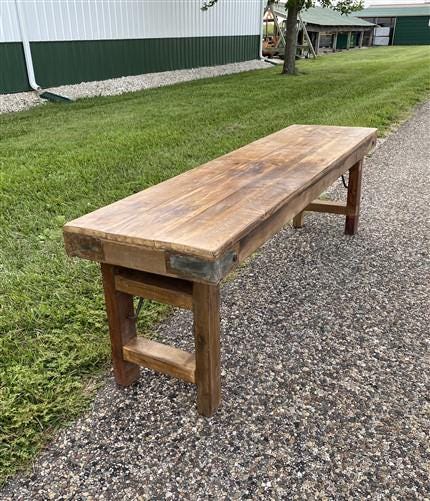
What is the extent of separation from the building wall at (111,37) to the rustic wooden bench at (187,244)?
29.0 feet

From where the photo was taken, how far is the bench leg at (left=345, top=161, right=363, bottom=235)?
375cm

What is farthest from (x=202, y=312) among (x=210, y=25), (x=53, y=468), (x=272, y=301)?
(x=210, y=25)

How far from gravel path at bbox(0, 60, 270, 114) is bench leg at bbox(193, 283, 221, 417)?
338 inches

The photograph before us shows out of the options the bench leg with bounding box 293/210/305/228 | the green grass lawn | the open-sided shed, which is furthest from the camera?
the open-sided shed

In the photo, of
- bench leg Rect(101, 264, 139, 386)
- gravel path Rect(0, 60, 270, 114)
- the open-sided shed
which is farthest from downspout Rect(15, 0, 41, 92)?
the open-sided shed

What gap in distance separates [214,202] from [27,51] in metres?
9.36

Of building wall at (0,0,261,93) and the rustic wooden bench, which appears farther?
building wall at (0,0,261,93)

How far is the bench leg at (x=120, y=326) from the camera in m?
2.04

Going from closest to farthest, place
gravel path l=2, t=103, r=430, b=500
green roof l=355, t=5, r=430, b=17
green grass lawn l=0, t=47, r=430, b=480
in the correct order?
1. gravel path l=2, t=103, r=430, b=500
2. green grass lawn l=0, t=47, r=430, b=480
3. green roof l=355, t=5, r=430, b=17

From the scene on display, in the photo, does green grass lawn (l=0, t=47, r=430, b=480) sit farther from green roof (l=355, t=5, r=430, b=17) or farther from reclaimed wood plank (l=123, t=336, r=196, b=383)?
green roof (l=355, t=5, r=430, b=17)

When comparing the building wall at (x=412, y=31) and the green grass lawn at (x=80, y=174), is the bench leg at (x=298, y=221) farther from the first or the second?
the building wall at (x=412, y=31)

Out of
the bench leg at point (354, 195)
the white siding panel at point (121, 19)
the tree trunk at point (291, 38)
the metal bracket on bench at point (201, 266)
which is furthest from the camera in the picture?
the tree trunk at point (291, 38)

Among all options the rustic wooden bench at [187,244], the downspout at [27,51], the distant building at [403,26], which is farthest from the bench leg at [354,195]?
the distant building at [403,26]

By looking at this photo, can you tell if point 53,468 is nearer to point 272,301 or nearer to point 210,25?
point 272,301
